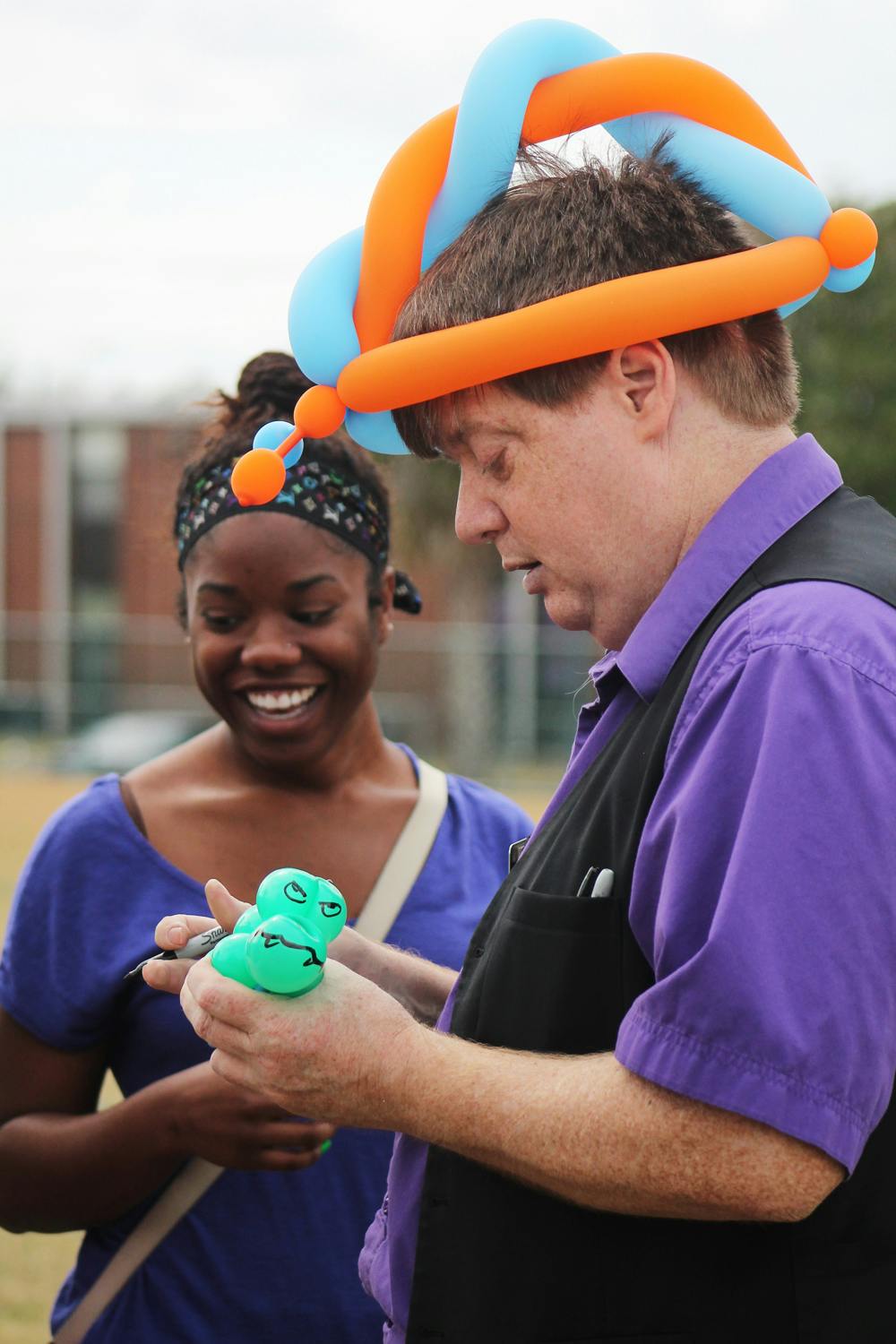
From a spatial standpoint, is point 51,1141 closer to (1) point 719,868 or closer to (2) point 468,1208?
(2) point 468,1208

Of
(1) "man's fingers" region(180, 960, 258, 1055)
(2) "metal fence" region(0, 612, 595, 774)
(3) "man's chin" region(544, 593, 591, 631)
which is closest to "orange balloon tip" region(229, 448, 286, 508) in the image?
(3) "man's chin" region(544, 593, 591, 631)

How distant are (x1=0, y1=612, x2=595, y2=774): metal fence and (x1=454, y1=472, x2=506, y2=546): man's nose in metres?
21.4

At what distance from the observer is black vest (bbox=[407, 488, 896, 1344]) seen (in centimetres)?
159

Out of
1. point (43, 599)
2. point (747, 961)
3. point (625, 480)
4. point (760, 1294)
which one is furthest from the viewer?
point (43, 599)

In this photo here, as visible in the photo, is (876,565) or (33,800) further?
(33,800)

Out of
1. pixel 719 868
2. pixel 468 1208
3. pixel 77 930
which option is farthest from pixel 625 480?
pixel 77 930

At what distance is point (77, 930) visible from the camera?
2.70 m

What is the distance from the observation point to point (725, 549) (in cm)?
171

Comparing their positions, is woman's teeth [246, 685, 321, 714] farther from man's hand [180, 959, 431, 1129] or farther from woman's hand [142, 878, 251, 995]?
man's hand [180, 959, 431, 1129]

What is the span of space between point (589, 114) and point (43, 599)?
123ft

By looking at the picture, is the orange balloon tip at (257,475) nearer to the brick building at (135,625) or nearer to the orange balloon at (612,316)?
the orange balloon at (612,316)

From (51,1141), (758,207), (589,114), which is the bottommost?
(51,1141)

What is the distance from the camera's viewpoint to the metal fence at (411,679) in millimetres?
26031

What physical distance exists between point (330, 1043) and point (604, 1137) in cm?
35
